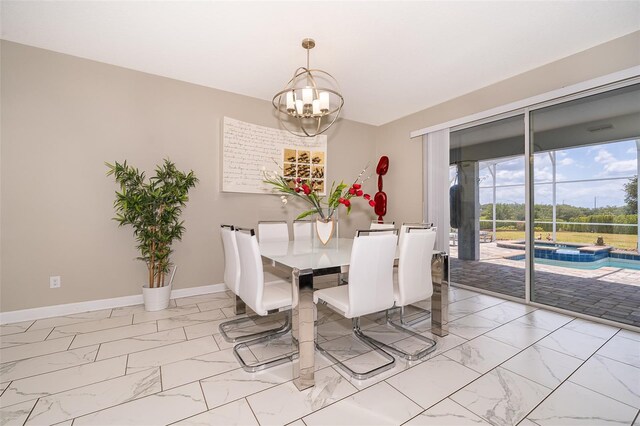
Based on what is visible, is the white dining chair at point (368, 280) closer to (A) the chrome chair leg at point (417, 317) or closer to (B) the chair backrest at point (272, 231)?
(A) the chrome chair leg at point (417, 317)

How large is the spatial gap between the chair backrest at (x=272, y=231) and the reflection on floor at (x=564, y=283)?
2650mm

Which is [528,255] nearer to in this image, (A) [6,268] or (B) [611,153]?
(B) [611,153]

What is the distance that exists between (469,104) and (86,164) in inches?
183

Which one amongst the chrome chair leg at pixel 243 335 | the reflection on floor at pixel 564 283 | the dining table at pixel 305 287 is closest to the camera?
the dining table at pixel 305 287

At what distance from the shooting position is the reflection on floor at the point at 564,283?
9.49ft

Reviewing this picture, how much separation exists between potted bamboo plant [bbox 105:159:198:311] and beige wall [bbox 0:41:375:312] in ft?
0.85

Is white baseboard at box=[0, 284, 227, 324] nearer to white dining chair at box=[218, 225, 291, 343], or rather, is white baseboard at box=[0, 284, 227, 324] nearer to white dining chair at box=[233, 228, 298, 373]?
white dining chair at box=[218, 225, 291, 343]

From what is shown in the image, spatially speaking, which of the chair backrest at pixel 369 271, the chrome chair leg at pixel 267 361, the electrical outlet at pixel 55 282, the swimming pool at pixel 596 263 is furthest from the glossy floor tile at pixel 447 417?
the electrical outlet at pixel 55 282

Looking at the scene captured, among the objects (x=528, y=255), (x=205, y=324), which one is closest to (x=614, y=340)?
(x=528, y=255)

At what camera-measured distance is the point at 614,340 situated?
2262 mm

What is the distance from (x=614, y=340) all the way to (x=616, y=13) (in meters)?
2.68

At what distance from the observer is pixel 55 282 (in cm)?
276

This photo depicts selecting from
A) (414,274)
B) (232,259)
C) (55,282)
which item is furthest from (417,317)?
(55,282)

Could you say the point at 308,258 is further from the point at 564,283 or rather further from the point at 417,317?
the point at 564,283
